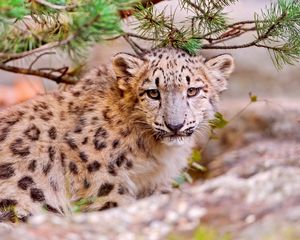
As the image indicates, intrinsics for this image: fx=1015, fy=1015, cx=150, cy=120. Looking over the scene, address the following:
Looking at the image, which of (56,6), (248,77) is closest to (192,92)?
(56,6)

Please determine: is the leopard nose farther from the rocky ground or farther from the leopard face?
the rocky ground

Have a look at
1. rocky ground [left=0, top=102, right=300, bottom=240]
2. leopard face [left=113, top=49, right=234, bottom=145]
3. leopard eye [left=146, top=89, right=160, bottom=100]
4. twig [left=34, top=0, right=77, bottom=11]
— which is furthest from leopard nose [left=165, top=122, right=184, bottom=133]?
twig [left=34, top=0, right=77, bottom=11]

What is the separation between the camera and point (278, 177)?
5.51 m

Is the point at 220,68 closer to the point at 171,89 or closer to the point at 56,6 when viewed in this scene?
the point at 171,89

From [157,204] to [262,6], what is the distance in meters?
8.44

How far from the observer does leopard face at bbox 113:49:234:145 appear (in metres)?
6.90

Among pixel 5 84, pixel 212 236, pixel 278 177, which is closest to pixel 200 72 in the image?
pixel 278 177

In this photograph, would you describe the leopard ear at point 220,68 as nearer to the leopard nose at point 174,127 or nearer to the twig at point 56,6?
the leopard nose at point 174,127

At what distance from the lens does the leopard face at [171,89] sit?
22.6 ft

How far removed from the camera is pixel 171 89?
22.7 ft

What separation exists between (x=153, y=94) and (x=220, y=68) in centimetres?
68

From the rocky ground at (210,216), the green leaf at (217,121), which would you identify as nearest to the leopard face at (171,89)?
the green leaf at (217,121)

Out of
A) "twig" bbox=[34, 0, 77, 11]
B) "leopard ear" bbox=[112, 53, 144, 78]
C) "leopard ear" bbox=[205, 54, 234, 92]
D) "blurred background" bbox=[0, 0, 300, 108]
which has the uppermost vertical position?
"twig" bbox=[34, 0, 77, 11]

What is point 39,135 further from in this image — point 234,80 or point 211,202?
point 234,80
